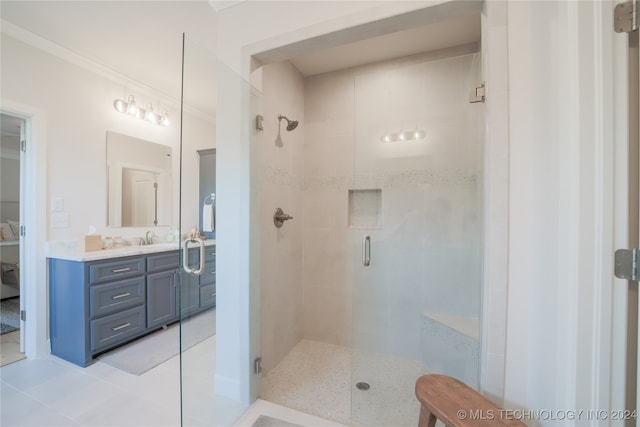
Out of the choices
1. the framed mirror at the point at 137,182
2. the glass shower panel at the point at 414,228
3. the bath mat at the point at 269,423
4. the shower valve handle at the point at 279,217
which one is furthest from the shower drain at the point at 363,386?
the framed mirror at the point at 137,182

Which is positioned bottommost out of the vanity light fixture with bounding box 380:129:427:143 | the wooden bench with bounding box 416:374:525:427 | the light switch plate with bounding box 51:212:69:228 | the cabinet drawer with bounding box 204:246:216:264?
the wooden bench with bounding box 416:374:525:427

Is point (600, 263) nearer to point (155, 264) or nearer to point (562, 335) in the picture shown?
point (562, 335)

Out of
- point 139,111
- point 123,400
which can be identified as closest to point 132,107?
point 139,111

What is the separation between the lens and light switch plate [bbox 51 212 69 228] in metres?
2.21

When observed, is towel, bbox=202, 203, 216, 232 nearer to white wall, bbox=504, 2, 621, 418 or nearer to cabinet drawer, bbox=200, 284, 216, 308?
cabinet drawer, bbox=200, 284, 216, 308

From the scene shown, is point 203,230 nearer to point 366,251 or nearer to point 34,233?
point 366,251

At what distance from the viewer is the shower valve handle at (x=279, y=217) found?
2.04 m

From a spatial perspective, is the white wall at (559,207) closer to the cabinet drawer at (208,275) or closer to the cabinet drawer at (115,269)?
the cabinet drawer at (208,275)

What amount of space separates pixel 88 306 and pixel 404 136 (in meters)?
2.83

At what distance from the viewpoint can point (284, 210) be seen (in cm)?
220

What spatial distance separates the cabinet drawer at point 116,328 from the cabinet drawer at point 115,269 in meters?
0.33

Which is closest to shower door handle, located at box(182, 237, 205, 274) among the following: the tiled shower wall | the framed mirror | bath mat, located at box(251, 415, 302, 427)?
the tiled shower wall

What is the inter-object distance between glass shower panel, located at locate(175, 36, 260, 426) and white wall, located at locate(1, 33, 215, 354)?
2.0 inches

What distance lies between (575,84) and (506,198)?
0.44m
